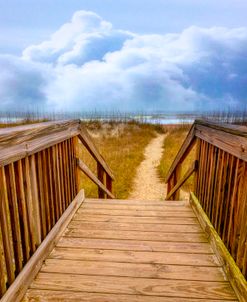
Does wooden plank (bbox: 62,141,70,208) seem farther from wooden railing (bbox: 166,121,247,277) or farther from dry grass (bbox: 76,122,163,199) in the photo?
dry grass (bbox: 76,122,163,199)

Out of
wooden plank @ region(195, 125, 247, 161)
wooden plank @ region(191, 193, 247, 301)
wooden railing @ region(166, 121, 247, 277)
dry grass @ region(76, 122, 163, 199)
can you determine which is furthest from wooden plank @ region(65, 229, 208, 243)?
dry grass @ region(76, 122, 163, 199)

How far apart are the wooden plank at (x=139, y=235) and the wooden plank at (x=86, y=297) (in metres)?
0.71

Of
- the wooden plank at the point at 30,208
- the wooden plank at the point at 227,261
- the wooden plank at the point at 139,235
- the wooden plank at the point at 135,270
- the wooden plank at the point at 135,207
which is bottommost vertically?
the wooden plank at the point at 135,207

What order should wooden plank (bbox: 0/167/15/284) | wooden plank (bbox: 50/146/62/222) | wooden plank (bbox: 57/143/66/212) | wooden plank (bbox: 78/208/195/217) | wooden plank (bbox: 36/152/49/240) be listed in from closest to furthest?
1. wooden plank (bbox: 0/167/15/284)
2. wooden plank (bbox: 36/152/49/240)
3. wooden plank (bbox: 50/146/62/222)
4. wooden plank (bbox: 57/143/66/212)
5. wooden plank (bbox: 78/208/195/217)

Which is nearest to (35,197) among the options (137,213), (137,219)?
(137,219)

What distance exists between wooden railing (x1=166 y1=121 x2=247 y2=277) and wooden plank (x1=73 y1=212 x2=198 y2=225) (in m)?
0.24

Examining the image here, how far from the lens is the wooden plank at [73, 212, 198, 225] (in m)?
2.62

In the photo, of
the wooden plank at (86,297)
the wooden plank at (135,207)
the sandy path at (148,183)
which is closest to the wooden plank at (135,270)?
the wooden plank at (86,297)

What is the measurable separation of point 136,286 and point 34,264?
2.33ft

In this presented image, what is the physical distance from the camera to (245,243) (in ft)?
4.85

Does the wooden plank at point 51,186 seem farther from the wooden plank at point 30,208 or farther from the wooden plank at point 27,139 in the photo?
the wooden plank at point 30,208

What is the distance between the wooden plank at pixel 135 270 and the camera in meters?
1.73

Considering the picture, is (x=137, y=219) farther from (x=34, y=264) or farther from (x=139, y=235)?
(x=34, y=264)

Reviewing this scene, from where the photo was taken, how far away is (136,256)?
1970 mm
